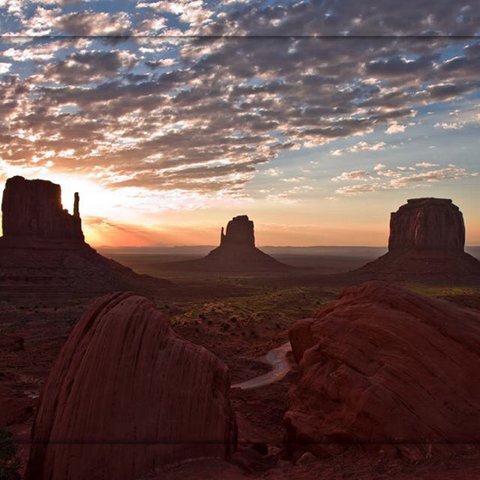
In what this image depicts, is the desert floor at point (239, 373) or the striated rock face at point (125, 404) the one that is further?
the striated rock face at point (125, 404)

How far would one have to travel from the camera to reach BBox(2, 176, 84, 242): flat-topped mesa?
371 ft

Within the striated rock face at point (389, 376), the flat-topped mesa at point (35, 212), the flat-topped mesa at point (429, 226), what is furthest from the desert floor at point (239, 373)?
the flat-topped mesa at point (429, 226)

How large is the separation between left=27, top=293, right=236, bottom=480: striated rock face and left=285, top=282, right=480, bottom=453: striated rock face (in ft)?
12.1

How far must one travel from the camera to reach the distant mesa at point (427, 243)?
5192 inches

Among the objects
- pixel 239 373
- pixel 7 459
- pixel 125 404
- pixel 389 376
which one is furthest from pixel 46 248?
A: pixel 389 376

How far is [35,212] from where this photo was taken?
114875mm

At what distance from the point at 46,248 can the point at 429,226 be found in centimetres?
10955

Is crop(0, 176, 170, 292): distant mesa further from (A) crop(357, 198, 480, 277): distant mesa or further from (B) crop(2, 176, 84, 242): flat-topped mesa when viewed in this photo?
(A) crop(357, 198, 480, 277): distant mesa

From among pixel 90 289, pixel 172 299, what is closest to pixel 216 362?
pixel 172 299

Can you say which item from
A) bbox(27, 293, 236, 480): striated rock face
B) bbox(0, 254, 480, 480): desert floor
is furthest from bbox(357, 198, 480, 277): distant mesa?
bbox(27, 293, 236, 480): striated rock face

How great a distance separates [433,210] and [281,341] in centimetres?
12010

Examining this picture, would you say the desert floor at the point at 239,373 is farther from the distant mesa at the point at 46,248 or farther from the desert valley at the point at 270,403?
Answer: the distant mesa at the point at 46,248

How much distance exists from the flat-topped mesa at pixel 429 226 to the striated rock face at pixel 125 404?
139677 mm

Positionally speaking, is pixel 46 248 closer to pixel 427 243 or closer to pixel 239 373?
pixel 239 373
